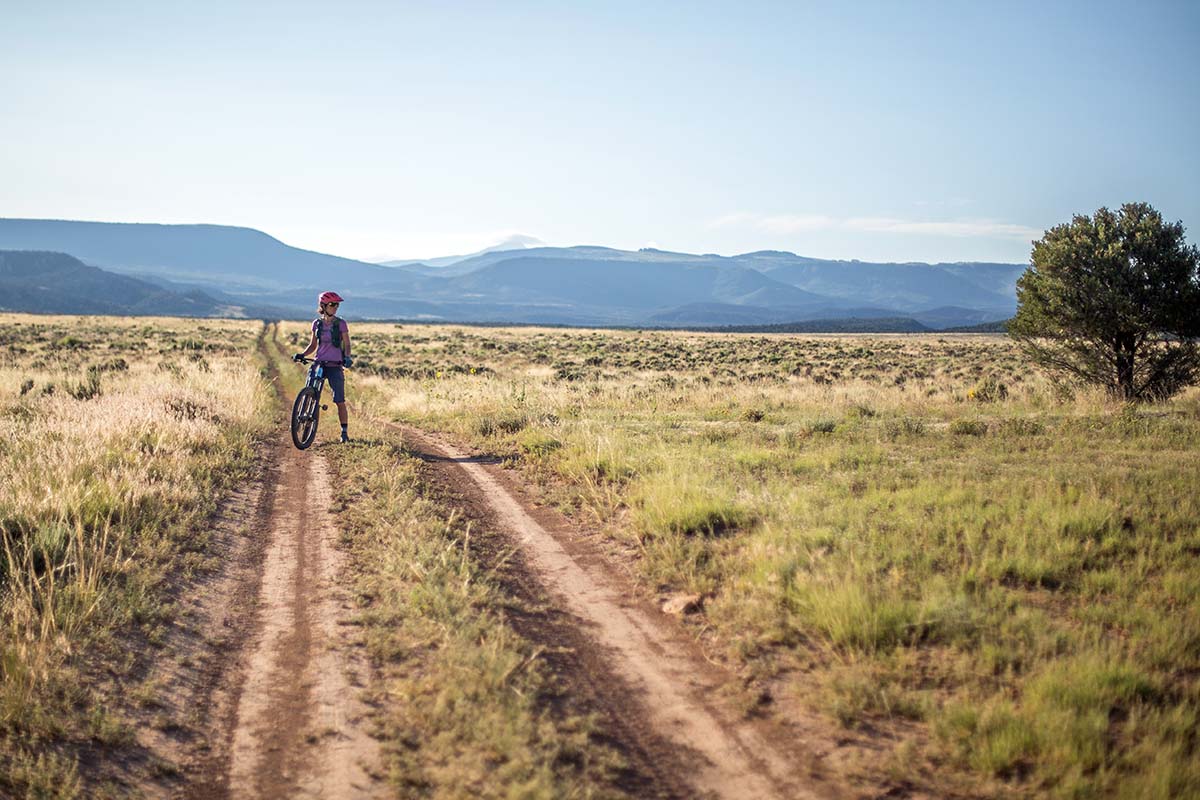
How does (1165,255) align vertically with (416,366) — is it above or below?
above

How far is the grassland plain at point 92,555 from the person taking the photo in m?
4.11

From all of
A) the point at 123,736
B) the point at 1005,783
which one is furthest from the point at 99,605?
the point at 1005,783

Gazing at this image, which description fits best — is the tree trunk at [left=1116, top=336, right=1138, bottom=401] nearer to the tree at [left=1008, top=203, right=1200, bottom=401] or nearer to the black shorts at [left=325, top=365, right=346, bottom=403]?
the tree at [left=1008, top=203, right=1200, bottom=401]

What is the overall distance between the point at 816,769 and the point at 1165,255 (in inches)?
641

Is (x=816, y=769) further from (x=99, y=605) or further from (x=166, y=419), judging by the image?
(x=166, y=419)

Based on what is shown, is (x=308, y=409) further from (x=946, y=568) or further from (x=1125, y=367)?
(x=1125, y=367)

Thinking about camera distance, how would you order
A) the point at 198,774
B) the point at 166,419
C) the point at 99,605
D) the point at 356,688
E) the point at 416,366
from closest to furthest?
the point at 198,774 < the point at 356,688 < the point at 99,605 < the point at 166,419 < the point at 416,366

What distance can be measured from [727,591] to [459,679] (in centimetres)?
229

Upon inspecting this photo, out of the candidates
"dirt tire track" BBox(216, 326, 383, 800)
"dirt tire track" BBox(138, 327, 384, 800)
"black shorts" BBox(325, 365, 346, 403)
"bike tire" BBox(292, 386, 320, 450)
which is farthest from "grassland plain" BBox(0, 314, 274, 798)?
"black shorts" BBox(325, 365, 346, 403)

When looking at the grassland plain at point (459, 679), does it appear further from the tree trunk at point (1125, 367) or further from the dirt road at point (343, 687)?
the tree trunk at point (1125, 367)

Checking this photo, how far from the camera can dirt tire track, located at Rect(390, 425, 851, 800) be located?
3785mm

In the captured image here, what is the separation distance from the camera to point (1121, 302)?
1527cm

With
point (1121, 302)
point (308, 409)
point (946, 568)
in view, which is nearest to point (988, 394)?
point (1121, 302)

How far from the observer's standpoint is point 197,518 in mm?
8008
